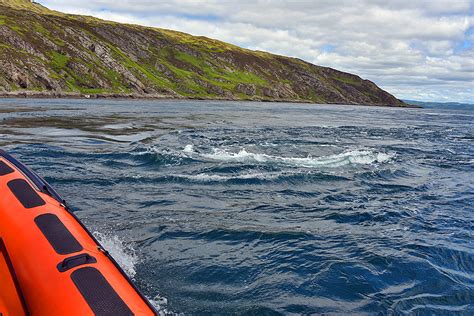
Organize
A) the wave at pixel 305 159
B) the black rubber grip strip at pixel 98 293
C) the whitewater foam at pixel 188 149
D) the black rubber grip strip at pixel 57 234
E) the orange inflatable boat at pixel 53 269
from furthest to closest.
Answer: the whitewater foam at pixel 188 149
the wave at pixel 305 159
the black rubber grip strip at pixel 57 234
the orange inflatable boat at pixel 53 269
the black rubber grip strip at pixel 98 293

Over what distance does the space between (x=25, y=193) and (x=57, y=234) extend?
181 cm

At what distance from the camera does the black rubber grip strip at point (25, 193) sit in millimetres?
7644

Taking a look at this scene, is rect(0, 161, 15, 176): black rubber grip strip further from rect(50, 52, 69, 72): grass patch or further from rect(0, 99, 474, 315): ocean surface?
rect(50, 52, 69, 72): grass patch

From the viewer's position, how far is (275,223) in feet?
39.8

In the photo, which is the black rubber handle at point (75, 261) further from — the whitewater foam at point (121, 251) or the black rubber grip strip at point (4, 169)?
the black rubber grip strip at point (4, 169)

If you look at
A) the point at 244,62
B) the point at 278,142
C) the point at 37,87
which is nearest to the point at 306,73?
the point at 244,62

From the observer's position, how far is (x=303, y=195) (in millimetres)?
15117

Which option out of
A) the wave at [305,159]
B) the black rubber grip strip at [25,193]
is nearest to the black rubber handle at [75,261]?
the black rubber grip strip at [25,193]

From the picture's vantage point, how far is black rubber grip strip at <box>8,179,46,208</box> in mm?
7644

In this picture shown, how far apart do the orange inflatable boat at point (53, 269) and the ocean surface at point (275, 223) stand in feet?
6.74

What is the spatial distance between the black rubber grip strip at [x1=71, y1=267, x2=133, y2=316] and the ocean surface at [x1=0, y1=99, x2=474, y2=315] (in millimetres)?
2229

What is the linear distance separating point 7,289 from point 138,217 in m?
6.19

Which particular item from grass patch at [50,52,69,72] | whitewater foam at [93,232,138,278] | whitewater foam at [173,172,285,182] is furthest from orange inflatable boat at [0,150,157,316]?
grass patch at [50,52,69,72]

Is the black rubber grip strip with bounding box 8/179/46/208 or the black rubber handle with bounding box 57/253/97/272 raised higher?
the black rubber grip strip with bounding box 8/179/46/208
